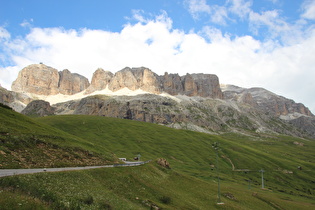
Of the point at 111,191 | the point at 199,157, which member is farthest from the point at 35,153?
the point at 199,157

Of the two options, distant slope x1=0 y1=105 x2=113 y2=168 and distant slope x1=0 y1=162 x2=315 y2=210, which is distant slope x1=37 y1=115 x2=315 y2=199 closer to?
distant slope x1=0 y1=162 x2=315 y2=210

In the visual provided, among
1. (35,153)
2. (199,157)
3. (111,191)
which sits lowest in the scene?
(199,157)

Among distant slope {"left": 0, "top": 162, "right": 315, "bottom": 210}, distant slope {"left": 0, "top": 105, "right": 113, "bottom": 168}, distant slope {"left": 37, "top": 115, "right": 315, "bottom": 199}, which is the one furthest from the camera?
distant slope {"left": 37, "top": 115, "right": 315, "bottom": 199}

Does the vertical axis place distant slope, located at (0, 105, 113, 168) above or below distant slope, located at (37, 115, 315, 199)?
above

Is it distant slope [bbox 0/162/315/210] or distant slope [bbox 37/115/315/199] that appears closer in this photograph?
distant slope [bbox 0/162/315/210]

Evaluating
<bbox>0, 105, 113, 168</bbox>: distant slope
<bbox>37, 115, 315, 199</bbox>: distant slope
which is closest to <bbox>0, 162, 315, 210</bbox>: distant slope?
<bbox>0, 105, 113, 168</bbox>: distant slope

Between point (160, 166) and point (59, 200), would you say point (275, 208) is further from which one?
point (59, 200)

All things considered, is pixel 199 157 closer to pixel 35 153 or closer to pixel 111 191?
pixel 35 153

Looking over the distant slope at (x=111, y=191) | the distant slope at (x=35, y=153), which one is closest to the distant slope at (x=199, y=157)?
the distant slope at (x=111, y=191)

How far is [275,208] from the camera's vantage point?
2977 inches

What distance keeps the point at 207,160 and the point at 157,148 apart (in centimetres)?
3309

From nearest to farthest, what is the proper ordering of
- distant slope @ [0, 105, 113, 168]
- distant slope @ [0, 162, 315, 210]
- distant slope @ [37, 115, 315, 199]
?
distant slope @ [0, 162, 315, 210] → distant slope @ [0, 105, 113, 168] → distant slope @ [37, 115, 315, 199]

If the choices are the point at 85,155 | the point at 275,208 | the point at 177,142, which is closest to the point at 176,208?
the point at 85,155

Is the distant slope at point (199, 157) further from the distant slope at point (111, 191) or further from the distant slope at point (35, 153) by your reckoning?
the distant slope at point (35, 153)
